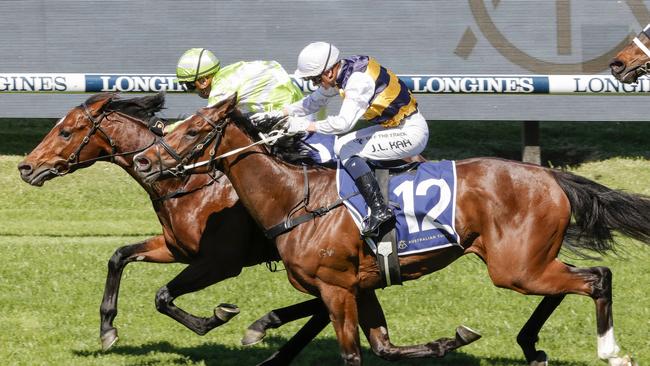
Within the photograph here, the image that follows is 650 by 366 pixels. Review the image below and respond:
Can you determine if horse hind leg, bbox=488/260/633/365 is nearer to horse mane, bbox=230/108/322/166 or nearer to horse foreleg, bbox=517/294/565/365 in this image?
horse foreleg, bbox=517/294/565/365

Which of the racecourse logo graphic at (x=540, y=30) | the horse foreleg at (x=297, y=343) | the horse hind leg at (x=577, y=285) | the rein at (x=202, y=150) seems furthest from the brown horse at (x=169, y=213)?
the racecourse logo graphic at (x=540, y=30)

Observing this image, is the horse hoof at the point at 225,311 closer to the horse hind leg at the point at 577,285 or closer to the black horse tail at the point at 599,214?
the horse hind leg at the point at 577,285

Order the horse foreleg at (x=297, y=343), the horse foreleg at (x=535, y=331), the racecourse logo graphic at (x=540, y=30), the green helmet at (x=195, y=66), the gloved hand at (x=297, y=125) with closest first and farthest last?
the gloved hand at (x=297, y=125) < the horse foreleg at (x=535, y=331) < the horse foreleg at (x=297, y=343) < the green helmet at (x=195, y=66) < the racecourse logo graphic at (x=540, y=30)

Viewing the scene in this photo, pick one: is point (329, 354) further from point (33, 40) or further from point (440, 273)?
point (33, 40)

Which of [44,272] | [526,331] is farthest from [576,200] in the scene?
[44,272]

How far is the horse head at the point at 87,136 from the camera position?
770cm

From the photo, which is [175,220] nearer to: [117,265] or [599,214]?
[117,265]

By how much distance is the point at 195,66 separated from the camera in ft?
26.1

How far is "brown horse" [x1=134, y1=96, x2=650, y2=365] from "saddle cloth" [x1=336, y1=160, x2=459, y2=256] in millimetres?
59

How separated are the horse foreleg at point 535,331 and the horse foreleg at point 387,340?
1.34ft

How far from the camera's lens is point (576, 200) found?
6.78m

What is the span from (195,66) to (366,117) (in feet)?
5.28

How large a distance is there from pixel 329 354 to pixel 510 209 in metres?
A: 1.88

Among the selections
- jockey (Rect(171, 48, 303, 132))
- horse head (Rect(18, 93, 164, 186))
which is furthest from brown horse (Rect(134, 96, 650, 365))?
horse head (Rect(18, 93, 164, 186))
